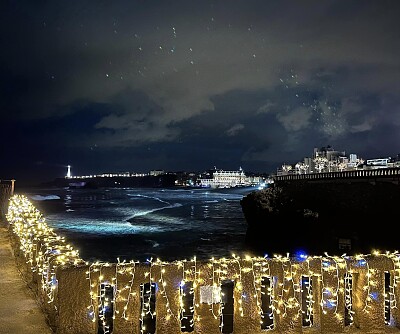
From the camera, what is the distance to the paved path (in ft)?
18.0

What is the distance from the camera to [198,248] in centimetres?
3027

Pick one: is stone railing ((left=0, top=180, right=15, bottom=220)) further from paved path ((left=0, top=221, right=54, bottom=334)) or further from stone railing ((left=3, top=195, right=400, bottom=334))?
stone railing ((left=3, top=195, right=400, bottom=334))

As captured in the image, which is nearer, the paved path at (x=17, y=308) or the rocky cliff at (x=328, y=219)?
the paved path at (x=17, y=308)

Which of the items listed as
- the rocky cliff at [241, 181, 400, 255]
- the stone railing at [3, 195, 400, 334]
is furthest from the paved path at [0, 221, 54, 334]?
the rocky cliff at [241, 181, 400, 255]

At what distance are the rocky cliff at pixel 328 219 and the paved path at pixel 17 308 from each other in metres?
20.7

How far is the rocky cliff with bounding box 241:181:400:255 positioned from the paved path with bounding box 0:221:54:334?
2067 centimetres

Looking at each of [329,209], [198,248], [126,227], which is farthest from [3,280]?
[126,227]

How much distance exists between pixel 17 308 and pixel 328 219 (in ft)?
88.9

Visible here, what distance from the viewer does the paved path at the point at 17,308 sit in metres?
5.48

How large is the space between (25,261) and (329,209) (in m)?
26.9

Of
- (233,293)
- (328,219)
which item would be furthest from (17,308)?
(328,219)

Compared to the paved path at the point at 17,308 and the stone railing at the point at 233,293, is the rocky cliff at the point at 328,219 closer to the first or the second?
the stone railing at the point at 233,293

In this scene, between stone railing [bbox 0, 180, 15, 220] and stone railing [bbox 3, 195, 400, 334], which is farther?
stone railing [bbox 0, 180, 15, 220]

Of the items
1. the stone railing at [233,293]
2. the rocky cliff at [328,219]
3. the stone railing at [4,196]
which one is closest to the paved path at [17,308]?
the stone railing at [233,293]
